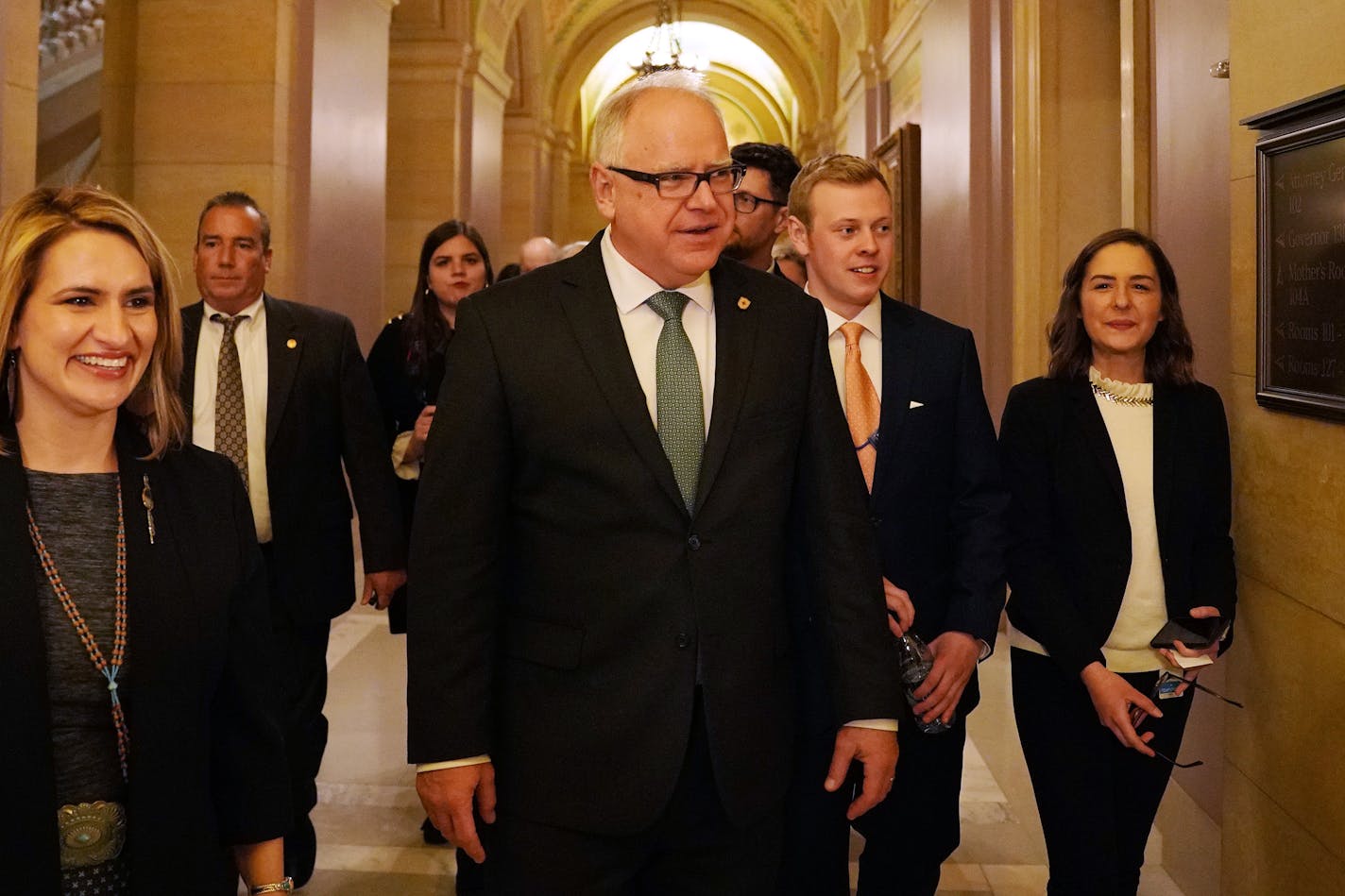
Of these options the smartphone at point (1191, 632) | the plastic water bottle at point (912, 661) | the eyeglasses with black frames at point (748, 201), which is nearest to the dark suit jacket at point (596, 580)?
the plastic water bottle at point (912, 661)

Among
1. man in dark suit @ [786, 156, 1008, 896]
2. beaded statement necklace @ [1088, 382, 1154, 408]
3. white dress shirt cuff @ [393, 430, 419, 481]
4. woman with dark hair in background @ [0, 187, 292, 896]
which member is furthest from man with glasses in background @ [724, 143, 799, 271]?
woman with dark hair in background @ [0, 187, 292, 896]

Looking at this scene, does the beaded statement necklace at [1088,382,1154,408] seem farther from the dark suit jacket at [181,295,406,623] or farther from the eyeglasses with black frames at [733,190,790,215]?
the dark suit jacket at [181,295,406,623]

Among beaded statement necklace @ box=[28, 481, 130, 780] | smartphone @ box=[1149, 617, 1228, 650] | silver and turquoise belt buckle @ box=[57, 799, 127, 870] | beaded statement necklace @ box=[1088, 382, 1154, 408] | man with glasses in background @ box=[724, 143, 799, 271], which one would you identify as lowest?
silver and turquoise belt buckle @ box=[57, 799, 127, 870]

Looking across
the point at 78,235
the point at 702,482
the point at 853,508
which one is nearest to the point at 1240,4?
the point at 853,508

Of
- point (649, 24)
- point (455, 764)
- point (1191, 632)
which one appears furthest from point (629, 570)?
point (649, 24)

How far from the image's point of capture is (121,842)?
187 centimetres

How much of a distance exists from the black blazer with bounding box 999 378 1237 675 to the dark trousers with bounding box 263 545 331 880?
2.23 m

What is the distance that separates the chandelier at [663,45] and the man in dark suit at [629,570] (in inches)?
137

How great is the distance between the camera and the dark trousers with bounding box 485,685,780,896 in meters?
2.28

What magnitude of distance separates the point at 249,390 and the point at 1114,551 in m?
2.64

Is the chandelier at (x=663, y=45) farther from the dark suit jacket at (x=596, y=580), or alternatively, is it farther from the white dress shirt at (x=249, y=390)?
the dark suit jacket at (x=596, y=580)

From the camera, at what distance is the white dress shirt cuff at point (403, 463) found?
4.62 metres

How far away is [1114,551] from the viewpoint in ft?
10.4

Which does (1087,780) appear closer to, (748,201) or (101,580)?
(748,201)
